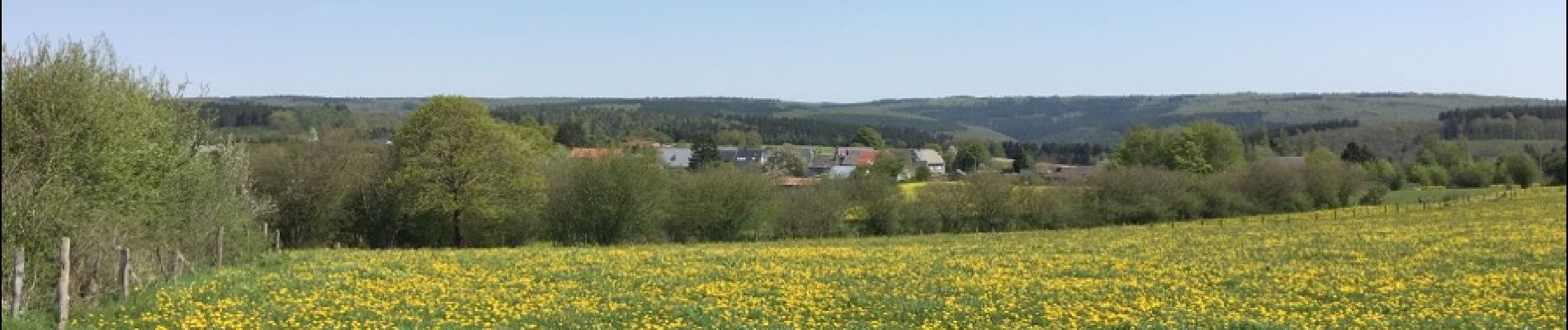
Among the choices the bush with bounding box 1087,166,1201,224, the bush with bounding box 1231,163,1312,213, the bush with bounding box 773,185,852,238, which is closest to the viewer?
the bush with bounding box 773,185,852,238

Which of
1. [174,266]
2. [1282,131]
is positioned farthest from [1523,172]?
[174,266]

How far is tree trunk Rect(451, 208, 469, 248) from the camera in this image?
5250 centimetres

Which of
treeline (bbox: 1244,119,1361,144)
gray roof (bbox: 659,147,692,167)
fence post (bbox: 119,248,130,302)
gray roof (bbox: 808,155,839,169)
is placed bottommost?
gray roof (bbox: 808,155,839,169)

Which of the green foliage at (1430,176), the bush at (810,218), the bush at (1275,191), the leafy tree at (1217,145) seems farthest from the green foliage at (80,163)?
the green foliage at (1430,176)

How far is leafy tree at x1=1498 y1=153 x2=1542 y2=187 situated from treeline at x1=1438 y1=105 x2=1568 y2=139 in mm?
45962

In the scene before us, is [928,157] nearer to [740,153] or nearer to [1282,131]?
[740,153]

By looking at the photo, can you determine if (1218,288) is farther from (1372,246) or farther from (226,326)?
(226,326)

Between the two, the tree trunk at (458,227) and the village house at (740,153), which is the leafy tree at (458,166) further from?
the village house at (740,153)

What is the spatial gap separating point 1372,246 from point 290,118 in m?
129

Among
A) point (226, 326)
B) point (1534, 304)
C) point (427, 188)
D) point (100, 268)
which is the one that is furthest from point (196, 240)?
point (1534, 304)

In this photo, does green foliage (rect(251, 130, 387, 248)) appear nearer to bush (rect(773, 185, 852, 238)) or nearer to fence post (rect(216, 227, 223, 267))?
bush (rect(773, 185, 852, 238))

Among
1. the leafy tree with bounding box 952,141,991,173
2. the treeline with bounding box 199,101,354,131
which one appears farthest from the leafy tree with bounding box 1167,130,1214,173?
the treeline with bounding box 199,101,354,131

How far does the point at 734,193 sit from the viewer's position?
61.7m

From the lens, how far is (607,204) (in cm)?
5759
